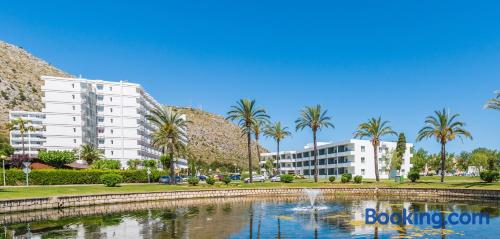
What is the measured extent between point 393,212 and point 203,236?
795 inches

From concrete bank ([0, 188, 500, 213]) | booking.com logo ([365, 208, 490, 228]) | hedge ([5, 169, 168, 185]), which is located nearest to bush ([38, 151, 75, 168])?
hedge ([5, 169, 168, 185])

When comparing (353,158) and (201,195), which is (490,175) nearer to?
(201,195)

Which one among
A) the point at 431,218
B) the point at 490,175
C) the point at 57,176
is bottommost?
the point at 431,218

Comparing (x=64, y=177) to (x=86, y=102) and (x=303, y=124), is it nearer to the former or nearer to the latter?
(x=303, y=124)

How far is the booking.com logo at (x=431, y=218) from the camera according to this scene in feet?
99.5

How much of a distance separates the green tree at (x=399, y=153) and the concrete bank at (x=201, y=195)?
175ft

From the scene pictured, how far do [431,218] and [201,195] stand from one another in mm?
34939

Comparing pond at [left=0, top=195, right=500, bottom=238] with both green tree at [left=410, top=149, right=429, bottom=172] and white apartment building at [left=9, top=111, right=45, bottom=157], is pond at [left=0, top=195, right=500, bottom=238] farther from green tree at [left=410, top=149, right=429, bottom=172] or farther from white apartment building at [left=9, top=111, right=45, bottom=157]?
white apartment building at [left=9, top=111, right=45, bottom=157]

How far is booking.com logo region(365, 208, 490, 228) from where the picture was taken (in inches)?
1193

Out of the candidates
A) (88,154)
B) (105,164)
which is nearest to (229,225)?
(105,164)

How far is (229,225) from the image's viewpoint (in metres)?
31.0

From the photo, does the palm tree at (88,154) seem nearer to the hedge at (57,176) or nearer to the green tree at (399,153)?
the hedge at (57,176)

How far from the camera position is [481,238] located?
79.5 ft

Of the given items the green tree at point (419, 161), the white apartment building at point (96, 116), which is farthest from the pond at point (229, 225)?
the green tree at point (419, 161)
